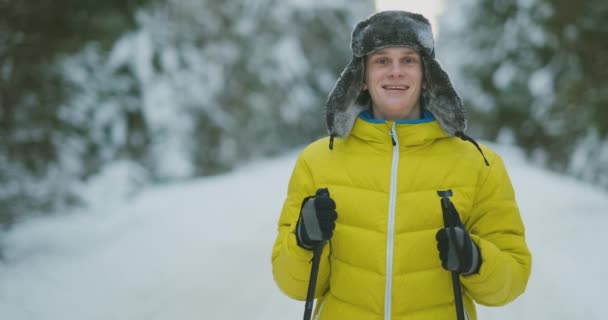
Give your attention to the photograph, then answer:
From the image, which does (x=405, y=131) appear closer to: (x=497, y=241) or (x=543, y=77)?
(x=497, y=241)

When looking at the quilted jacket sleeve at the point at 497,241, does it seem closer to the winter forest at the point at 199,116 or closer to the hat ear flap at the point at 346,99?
the hat ear flap at the point at 346,99

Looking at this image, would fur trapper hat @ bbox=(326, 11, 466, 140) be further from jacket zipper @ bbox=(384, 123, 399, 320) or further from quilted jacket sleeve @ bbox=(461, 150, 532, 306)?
jacket zipper @ bbox=(384, 123, 399, 320)

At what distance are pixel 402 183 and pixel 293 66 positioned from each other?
58.2ft

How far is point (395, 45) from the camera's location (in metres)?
2.26

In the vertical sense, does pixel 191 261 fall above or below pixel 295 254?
above

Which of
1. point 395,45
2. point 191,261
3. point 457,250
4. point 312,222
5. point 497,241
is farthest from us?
point 191,261

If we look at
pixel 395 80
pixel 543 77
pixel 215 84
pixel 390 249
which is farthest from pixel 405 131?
pixel 215 84

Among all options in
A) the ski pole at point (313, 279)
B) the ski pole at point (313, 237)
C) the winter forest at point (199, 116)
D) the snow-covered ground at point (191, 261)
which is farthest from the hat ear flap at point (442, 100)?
the winter forest at point (199, 116)

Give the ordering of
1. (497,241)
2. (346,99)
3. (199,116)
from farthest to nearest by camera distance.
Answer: (199,116), (346,99), (497,241)

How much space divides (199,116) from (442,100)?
12947 mm

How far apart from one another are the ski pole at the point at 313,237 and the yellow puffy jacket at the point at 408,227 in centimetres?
4

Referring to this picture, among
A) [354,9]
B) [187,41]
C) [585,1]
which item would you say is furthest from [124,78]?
[354,9]

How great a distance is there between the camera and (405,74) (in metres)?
2.28

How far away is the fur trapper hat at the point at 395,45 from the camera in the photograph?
7.34 feet
